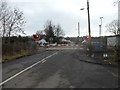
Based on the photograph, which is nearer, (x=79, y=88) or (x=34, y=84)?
(x=79, y=88)

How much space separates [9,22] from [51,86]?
3479cm

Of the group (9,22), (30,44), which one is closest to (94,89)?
(9,22)

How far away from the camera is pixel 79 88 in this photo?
11.5 meters

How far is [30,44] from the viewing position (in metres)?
49.9

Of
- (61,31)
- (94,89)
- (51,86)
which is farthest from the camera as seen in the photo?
(61,31)

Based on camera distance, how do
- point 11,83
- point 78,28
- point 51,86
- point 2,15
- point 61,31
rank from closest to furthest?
point 51,86 < point 11,83 < point 2,15 < point 78,28 < point 61,31

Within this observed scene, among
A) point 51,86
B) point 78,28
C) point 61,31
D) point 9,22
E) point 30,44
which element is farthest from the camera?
point 61,31

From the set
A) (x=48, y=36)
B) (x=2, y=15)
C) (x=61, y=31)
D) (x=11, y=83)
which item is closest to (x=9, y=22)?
(x=2, y=15)

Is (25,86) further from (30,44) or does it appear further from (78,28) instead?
(78,28)

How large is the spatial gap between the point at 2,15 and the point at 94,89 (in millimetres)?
33188

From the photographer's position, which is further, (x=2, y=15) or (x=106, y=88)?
(x=2, y=15)

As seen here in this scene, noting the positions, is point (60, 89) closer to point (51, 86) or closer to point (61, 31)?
point (51, 86)

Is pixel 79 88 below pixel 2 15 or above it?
below

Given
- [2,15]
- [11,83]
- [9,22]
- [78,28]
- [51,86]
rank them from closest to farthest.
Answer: [51,86], [11,83], [2,15], [9,22], [78,28]
